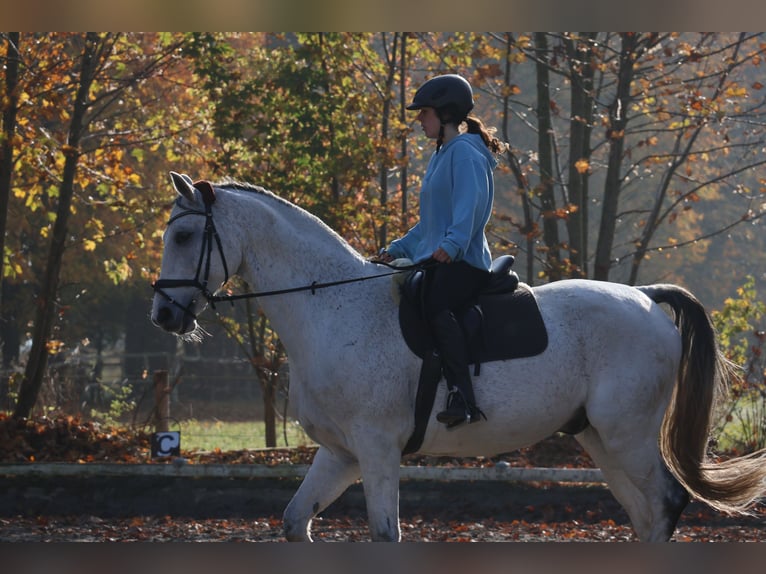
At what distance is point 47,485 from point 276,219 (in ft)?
17.7

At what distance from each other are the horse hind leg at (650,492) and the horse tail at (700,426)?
0.12 meters

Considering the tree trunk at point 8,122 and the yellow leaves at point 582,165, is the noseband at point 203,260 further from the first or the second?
the yellow leaves at point 582,165

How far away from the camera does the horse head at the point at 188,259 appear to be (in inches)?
245

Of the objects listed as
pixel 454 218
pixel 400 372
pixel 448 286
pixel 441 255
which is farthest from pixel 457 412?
pixel 454 218

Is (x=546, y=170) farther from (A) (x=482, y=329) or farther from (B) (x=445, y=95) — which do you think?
(A) (x=482, y=329)

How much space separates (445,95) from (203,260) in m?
1.64

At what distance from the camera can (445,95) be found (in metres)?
6.47

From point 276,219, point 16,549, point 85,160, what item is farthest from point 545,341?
point 85,160

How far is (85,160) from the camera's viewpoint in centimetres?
1554

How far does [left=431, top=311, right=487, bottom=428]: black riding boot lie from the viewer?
6.25 meters

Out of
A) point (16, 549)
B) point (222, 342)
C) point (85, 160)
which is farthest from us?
point (222, 342)

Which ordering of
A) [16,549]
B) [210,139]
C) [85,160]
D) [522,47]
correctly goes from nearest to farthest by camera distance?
[16,549], [522,47], [85,160], [210,139]

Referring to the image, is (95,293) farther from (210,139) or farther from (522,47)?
(522,47)

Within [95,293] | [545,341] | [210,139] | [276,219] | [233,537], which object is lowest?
[233,537]
